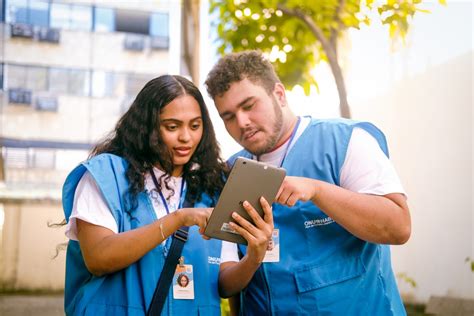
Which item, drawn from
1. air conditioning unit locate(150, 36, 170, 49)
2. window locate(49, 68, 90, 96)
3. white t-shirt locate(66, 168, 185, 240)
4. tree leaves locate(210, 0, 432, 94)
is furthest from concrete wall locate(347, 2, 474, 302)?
white t-shirt locate(66, 168, 185, 240)

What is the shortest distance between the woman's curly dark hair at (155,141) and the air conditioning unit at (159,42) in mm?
3030

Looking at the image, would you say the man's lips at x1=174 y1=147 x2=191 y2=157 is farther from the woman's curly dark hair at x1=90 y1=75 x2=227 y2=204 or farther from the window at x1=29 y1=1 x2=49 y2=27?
the window at x1=29 y1=1 x2=49 y2=27

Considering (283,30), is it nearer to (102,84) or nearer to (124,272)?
(102,84)

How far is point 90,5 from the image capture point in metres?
4.86

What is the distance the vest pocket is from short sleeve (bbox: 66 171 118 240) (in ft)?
2.06

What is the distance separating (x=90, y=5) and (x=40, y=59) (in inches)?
24.0

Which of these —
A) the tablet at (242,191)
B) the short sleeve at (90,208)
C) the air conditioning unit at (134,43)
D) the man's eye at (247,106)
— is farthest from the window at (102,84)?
the tablet at (242,191)

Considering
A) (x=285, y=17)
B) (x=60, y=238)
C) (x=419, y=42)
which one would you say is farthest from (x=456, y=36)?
Result: (x=60, y=238)

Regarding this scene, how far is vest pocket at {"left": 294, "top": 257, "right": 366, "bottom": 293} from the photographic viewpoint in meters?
1.95

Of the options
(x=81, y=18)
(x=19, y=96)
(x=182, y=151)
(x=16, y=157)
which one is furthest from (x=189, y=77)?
(x=182, y=151)

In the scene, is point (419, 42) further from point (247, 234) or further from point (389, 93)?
point (247, 234)

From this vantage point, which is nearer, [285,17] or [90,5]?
[285,17]

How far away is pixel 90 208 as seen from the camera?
5.67 ft

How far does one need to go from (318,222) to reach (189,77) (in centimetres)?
Answer: 253
